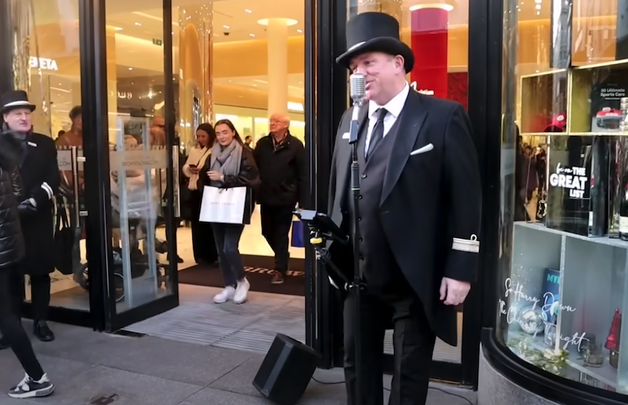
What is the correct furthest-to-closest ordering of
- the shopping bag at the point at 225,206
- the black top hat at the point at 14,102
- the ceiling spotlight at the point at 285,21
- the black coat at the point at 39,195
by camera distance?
the ceiling spotlight at the point at 285,21 < the shopping bag at the point at 225,206 < the black coat at the point at 39,195 < the black top hat at the point at 14,102

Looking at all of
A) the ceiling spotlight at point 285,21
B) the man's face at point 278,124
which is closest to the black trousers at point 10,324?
the man's face at point 278,124

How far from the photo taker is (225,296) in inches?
219

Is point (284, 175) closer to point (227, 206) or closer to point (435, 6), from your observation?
point (227, 206)

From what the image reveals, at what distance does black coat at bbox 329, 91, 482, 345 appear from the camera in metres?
2.25

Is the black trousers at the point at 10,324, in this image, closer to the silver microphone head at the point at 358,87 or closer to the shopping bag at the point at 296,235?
the silver microphone head at the point at 358,87

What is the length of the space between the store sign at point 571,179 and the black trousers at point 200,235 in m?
4.64

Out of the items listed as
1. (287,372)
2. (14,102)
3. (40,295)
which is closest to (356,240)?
(287,372)

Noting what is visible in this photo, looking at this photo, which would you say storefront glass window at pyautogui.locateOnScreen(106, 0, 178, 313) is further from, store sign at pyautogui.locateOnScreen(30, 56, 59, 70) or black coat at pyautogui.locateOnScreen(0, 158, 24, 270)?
black coat at pyautogui.locateOnScreen(0, 158, 24, 270)

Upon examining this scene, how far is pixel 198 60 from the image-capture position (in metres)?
10.8

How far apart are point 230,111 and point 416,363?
18412 millimetres

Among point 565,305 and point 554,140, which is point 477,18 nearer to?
point 554,140

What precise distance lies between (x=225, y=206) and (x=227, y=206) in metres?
0.02

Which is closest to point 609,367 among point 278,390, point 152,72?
point 278,390

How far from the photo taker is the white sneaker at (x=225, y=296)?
5.54 metres
